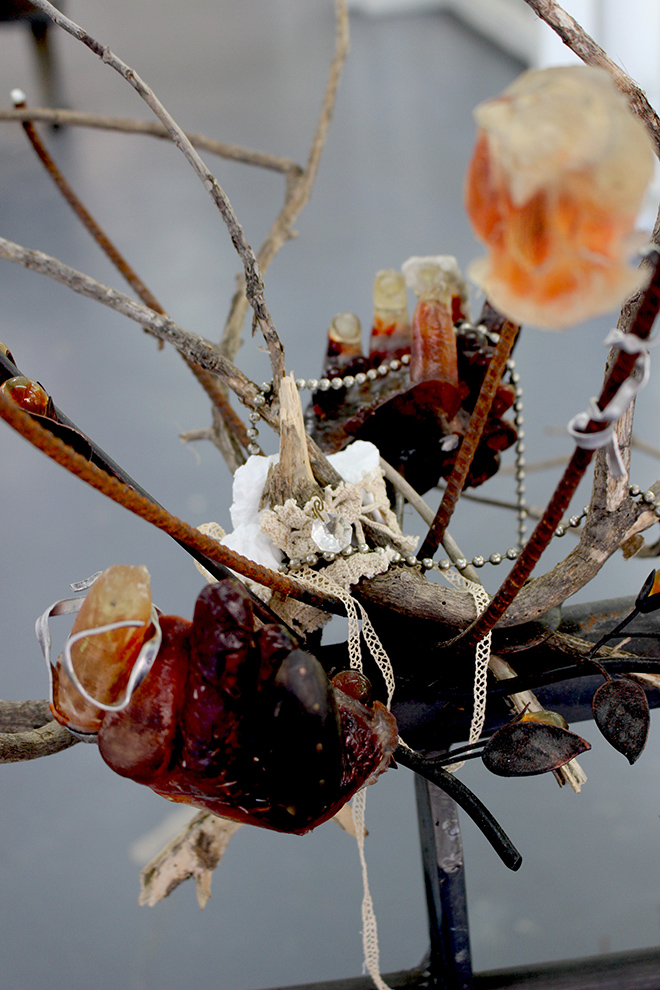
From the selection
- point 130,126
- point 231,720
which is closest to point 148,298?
point 130,126

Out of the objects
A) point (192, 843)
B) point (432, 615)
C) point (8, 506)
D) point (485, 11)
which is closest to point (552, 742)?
point (432, 615)

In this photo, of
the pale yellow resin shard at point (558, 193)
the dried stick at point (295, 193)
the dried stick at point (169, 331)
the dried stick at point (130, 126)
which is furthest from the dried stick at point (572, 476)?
the dried stick at point (130, 126)

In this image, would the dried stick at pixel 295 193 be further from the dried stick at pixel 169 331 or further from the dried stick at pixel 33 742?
the dried stick at pixel 33 742

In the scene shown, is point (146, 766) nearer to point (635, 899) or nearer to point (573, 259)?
point (573, 259)

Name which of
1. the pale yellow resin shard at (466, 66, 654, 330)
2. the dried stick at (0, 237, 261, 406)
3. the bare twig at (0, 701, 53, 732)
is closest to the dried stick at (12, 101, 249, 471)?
the dried stick at (0, 237, 261, 406)

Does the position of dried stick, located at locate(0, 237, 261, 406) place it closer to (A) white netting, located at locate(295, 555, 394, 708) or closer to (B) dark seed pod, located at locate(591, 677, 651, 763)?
(A) white netting, located at locate(295, 555, 394, 708)

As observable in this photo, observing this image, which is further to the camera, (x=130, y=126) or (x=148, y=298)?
(x=130, y=126)

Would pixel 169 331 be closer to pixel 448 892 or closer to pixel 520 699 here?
pixel 520 699
